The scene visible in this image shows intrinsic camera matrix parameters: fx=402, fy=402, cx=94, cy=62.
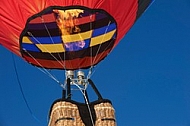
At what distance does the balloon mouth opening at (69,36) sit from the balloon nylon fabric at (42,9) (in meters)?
0.02

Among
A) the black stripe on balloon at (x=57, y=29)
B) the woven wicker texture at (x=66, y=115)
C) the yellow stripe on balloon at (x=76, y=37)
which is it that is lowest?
the woven wicker texture at (x=66, y=115)

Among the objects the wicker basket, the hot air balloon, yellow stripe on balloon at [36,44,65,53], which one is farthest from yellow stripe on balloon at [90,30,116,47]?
the wicker basket

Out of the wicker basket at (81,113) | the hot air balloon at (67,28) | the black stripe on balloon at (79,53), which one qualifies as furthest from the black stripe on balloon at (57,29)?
the wicker basket at (81,113)

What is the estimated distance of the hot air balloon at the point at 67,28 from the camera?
1773mm

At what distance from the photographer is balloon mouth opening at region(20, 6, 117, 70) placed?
1.85 metres

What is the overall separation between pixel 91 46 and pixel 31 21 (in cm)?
35

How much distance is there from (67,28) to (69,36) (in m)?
0.04

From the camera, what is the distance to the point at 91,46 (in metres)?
2.04

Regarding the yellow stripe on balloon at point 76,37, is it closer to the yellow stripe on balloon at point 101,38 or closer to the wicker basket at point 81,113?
the yellow stripe on balloon at point 101,38

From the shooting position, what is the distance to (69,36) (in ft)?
6.38

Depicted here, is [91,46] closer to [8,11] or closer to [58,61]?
[58,61]

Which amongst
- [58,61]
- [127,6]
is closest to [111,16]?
[127,6]

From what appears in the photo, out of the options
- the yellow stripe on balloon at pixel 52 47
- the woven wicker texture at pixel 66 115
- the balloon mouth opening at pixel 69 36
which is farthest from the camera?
the yellow stripe on balloon at pixel 52 47

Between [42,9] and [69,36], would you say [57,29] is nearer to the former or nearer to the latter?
[69,36]
